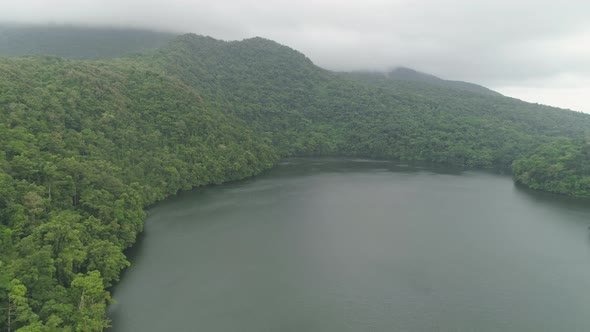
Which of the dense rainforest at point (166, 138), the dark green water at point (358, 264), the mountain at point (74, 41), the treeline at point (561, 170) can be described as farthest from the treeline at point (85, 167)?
the mountain at point (74, 41)

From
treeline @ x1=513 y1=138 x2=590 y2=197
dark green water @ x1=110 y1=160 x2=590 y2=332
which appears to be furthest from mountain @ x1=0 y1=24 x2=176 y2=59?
treeline @ x1=513 y1=138 x2=590 y2=197

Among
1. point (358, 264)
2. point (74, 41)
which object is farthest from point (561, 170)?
point (74, 41)

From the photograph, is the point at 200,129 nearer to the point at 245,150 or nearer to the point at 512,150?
the point at 245,150

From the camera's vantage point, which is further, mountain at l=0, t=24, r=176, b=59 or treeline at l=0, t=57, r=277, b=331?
mountain at l=0, t=24, r=176, b=59

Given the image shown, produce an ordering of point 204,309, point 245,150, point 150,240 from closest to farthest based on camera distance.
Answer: point 204,309 < point 150,240 < point 245,150

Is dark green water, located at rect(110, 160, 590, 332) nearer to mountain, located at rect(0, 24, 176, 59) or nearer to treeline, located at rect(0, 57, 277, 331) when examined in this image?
treeline, located at rect(0, 57, 277, 331)

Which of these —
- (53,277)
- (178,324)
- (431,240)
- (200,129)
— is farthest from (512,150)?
(53,277)
